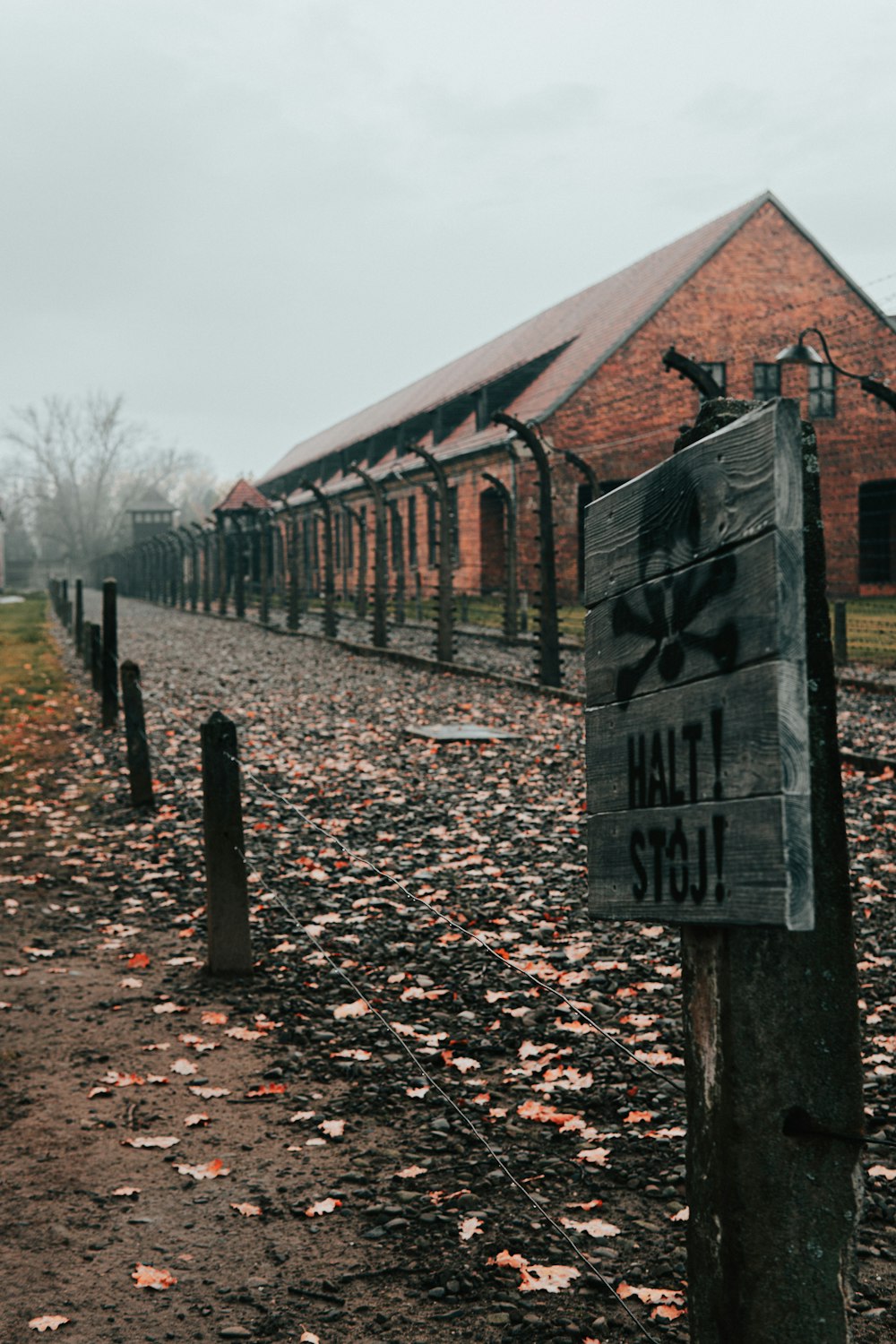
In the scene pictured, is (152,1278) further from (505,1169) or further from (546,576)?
(546,576)

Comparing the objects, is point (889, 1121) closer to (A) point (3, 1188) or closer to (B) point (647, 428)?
(A) point (3, 1188)

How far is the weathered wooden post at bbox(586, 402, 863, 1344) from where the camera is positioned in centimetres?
179

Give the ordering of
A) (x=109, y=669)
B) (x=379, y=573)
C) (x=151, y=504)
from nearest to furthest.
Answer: (x=109, y=669)
(x=379, y=573)
(x=151, y=504)

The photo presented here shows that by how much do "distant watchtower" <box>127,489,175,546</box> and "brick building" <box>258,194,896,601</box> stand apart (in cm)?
6273

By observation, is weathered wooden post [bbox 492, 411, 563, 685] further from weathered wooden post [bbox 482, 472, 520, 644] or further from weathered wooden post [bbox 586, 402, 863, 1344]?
weathered wooden post [bbox 586, 402, 863, 1344]

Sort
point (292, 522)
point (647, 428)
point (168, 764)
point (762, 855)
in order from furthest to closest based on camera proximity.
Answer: point (647, 428) < point (292, 522) < point (168, 764) < point (762, 855)

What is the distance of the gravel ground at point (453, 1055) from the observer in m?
3.30

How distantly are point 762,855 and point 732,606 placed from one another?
1.18 ft

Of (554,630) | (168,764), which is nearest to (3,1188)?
(168,764)

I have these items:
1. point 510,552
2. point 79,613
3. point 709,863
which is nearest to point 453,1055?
point 709,863

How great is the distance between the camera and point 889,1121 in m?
4.12

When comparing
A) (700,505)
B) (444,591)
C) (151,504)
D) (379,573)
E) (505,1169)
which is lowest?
(505,1169)

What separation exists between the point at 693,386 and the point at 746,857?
34285 mm

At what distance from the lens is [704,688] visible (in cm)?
194
